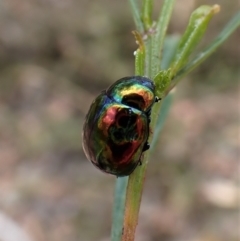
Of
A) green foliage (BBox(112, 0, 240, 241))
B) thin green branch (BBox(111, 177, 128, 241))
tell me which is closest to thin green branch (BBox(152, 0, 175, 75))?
green foliage (BBox(112, 0, 240, 241))

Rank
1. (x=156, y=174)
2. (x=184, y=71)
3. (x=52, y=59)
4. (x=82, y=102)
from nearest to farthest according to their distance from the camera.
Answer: (x=184, y=71) < (x=156, y=174) < (x=82, y=102) < (x=52, y=59)

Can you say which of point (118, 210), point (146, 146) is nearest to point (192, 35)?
point (146, 146)

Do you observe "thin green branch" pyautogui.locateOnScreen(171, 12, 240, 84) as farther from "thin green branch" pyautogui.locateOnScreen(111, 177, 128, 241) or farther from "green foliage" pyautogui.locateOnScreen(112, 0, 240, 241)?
"thin green branch" pyautogui.locateOnScreen(111, 177, 128, 241)

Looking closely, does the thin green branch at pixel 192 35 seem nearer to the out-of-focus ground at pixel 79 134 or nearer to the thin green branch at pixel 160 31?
the thin green branch at pixel 160 31

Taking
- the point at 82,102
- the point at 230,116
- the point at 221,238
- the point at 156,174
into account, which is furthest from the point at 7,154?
the point at 230,116

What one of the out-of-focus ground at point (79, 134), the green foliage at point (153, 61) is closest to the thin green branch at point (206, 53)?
the green foliage at point (153, 61)

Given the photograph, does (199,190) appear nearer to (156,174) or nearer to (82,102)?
(156,174)

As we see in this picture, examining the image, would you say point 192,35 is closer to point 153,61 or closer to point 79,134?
point 153,61

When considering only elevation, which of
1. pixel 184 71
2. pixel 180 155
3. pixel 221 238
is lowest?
pixel 184 71
